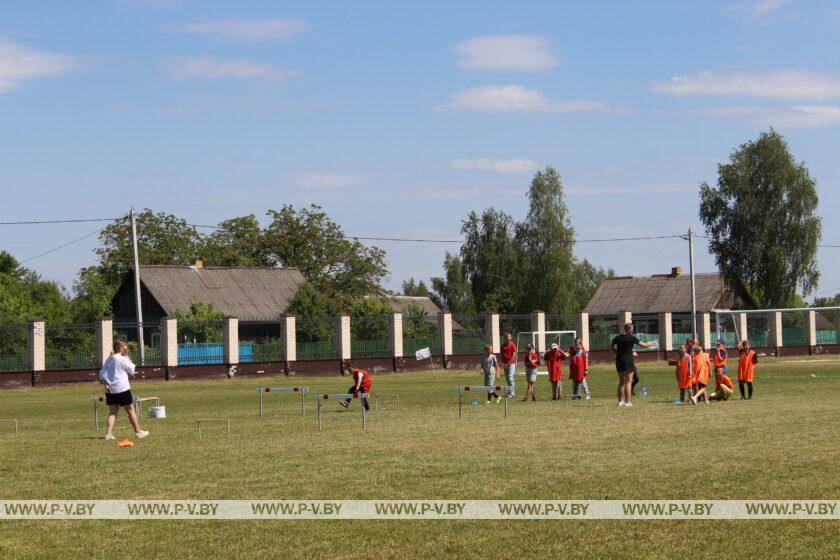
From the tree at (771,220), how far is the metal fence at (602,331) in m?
16.4

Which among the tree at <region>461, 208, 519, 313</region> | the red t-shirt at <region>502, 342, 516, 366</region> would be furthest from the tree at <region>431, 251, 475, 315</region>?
the red t-shirt at <region>502, 342, 516, 366</region>

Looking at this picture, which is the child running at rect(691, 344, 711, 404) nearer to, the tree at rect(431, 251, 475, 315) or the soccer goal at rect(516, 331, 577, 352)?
the soccer goal at rect(516, 331, 577, 352)

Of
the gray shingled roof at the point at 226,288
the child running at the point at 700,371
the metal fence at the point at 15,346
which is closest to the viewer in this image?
the child running at the point at 700,371

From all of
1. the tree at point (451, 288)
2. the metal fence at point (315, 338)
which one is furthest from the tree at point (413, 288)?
the metal fence at point (315, 338)

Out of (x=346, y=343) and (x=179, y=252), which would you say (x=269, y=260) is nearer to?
(x=179, y=252)

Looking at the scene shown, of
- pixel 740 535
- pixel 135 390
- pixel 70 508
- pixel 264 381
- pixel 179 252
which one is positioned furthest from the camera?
pixel 179 252

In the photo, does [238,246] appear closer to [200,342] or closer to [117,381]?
[200,342]

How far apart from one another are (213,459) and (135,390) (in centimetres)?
2765

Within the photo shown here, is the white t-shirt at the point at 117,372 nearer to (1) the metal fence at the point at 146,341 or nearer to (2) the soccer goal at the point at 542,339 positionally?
(1) the metal fence at the point at 146,341

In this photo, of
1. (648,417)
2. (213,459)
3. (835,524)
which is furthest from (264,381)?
(835,524)

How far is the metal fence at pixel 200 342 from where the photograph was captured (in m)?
47.2

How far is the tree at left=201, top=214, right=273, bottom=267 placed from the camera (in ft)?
279

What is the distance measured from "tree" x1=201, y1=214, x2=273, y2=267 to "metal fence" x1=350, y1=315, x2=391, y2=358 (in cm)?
3396

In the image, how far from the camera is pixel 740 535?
9148 mm
